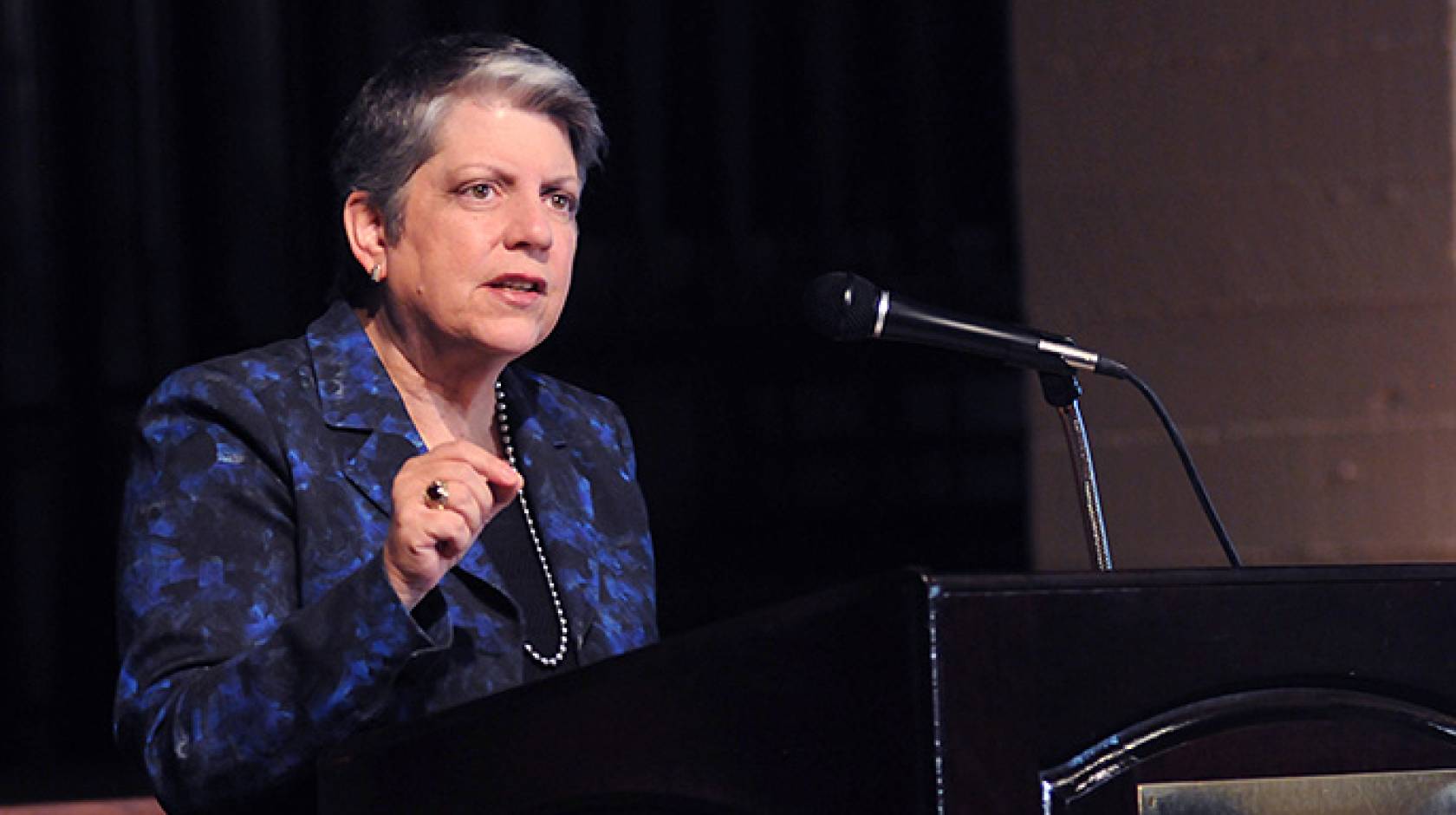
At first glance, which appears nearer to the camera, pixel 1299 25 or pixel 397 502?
pixel 397 502

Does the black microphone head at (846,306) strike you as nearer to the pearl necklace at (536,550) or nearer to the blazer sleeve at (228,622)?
the blazer sleeve at (228,622)

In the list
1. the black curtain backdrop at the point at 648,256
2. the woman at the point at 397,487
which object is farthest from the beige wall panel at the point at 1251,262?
the woman at the point at 397,487

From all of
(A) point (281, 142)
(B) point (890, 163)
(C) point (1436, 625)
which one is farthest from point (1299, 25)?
(C) point (1436, 625)

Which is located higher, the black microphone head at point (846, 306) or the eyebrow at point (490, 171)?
the eyebrow at point (490, 171)

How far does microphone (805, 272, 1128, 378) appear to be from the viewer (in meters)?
1.22

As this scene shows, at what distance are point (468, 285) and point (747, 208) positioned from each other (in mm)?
1310

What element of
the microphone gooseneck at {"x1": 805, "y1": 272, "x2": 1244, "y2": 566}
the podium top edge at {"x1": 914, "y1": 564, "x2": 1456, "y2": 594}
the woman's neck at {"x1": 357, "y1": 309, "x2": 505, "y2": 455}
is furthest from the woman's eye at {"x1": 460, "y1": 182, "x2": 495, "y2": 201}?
the podium top edge at {"x1": 914, "y1": 564, "x2": 1456, "y2": 594}

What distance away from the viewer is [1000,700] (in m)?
0.87

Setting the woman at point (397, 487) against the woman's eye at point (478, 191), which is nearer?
the woman at point (397, 487)

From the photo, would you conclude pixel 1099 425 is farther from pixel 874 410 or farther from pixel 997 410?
pixel 874 410

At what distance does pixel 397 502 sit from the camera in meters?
1.09

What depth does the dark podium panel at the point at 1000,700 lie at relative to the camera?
0.86 meters

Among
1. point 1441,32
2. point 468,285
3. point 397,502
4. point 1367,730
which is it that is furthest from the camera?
point 1441,32

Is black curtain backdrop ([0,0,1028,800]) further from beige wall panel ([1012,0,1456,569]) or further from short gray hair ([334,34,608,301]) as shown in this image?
short gray hair ([334,34,608,301])
